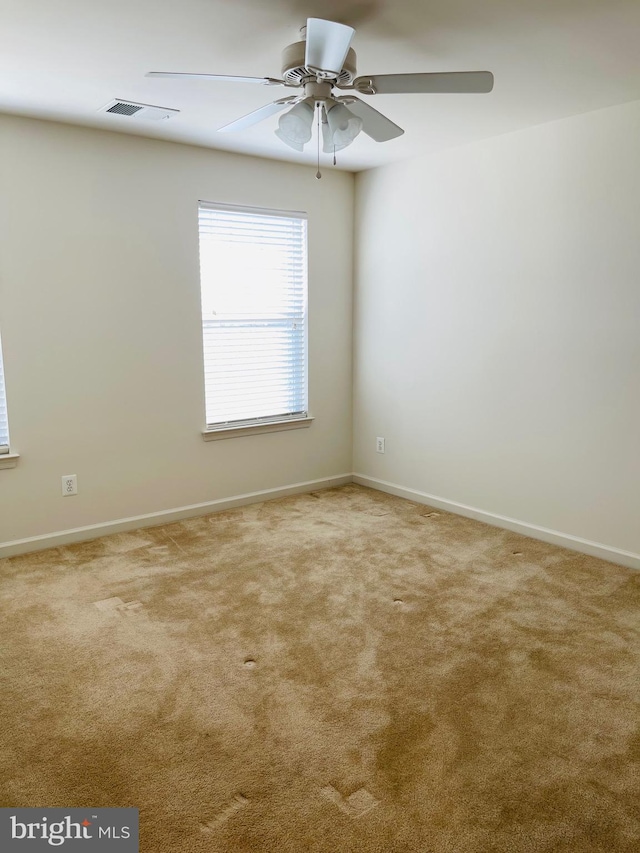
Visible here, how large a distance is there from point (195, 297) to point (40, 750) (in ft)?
9.24

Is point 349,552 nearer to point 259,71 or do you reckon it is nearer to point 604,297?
point 604,297

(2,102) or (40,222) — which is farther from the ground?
(2,102)

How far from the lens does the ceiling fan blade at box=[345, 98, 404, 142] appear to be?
2.45 meters

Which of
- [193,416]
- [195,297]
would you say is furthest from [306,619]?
[195,297]

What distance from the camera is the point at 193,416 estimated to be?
4.22 m

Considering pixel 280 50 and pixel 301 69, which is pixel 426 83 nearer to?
pixel 301 69

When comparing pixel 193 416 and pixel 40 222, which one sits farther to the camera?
pixel 193 416

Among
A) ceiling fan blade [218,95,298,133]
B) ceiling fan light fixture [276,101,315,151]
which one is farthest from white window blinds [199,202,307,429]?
ceiling fan light fixture [276,101,315,151]

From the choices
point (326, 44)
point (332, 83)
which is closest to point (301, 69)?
point (332, 83)

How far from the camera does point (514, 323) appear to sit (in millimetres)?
3844

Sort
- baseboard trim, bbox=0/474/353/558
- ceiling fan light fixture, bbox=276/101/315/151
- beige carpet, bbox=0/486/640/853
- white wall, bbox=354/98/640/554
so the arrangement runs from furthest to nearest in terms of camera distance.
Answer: baseboard trim, bbox=0/474/353/558 → white wall, bbox=354/98/640/554 → ceiling fan light fixture, bbox=276/101/315/151 → beige carpet, bbox=0/486/640/853

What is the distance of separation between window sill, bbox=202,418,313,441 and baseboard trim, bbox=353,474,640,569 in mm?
720

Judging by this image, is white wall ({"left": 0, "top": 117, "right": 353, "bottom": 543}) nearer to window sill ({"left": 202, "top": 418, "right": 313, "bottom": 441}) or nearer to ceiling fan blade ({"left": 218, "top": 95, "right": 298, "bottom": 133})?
window sill ({"left": 202, "top": 418, "right": 313, "bottom": 441})

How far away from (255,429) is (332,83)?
2.58 metres
